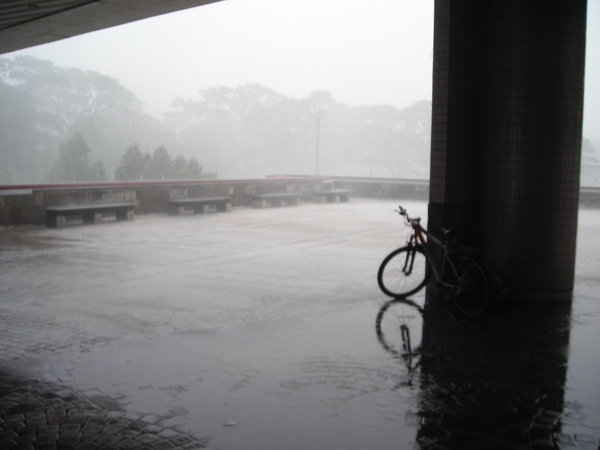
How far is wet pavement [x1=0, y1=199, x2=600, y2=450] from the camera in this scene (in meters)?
3.80

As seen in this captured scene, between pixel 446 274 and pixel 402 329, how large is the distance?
1149 millimetres

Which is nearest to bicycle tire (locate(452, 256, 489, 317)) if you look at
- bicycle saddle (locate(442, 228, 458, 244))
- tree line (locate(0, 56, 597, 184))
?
bicycle saddle (locate(442, 228, 458, 244))

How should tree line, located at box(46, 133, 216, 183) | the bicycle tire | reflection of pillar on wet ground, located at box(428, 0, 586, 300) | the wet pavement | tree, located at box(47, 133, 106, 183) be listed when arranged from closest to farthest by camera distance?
1. the wet pavement
2. the bicycle tire
3. reflection of pillar on wet ground, located at box(428, 0, 586, 300)
4. tree line, located at box(46, 133, 216, 183)
5. tree, located at box(47, 133, 106, 183)

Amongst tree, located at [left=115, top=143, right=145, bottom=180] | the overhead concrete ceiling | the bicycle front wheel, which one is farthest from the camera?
tree, located at [left=115, top=143, right=145, bottom=180]

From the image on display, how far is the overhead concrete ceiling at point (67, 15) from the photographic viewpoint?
29.1 ft

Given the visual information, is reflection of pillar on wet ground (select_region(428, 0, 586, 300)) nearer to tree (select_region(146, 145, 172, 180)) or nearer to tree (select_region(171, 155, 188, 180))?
tree (select_region(146, 145, 172, 180))

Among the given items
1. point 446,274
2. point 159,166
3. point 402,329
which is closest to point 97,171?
point 159,166

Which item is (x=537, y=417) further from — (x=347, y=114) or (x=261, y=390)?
(x=347, y=114)

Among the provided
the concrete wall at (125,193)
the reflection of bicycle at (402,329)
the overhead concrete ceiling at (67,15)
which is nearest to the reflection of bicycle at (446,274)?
the reflection of bicycle at (402,329)

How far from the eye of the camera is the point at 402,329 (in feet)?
20.6

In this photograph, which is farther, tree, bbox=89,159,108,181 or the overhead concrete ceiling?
tree, bbox=89,159,108,181

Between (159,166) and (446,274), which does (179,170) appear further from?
(446,274)

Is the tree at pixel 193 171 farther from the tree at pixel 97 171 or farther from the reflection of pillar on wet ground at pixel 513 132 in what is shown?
the reflection of pillar on wet ground at pixel 513 132

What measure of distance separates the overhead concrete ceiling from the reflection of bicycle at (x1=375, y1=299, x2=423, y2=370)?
479 cm
